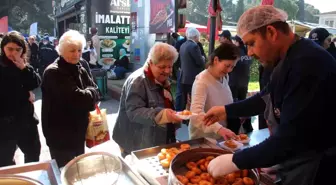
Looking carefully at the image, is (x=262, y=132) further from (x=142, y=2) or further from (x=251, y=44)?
(x=142, y=2)

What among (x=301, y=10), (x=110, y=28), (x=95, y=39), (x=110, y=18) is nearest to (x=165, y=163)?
(x=95, y=39)

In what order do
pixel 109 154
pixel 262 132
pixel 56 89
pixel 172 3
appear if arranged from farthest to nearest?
1. pixel 172 3
2. pixel 262 132
3. pixel 56 89
4. pixel 109 154

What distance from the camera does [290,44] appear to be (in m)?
1.35

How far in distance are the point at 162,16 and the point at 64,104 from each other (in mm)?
5360

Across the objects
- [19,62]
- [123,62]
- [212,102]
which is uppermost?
[19,62]

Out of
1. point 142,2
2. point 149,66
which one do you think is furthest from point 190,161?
point 142,2

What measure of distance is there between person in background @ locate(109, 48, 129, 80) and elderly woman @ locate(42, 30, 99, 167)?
7115mm

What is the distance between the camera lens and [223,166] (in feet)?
4.41

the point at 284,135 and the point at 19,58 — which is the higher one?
the point at 19,58

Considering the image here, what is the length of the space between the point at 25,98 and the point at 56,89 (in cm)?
56

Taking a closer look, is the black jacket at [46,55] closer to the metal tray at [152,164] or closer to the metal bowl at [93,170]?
the metal tray at [152,164]

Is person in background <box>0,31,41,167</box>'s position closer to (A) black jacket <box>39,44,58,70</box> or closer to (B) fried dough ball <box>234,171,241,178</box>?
(B) fried dough ball <box>234,171,241,178</box>

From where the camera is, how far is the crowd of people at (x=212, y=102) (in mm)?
1195

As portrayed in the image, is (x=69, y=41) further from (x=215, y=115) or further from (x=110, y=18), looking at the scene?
(x=110, y=18)
